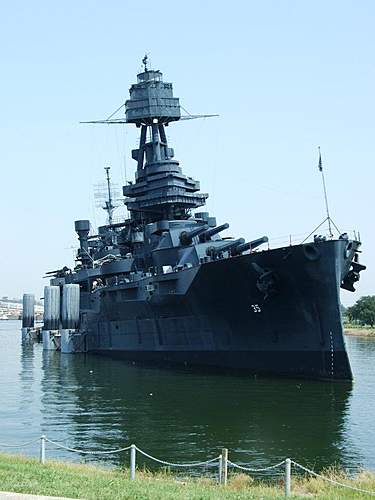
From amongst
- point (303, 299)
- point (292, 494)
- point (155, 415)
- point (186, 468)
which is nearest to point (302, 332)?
point (303, 299)

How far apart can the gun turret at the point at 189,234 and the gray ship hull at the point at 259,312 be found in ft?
9.76

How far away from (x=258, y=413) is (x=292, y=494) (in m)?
12.6

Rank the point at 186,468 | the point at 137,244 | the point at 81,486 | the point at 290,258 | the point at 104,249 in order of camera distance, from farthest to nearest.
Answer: the point at 104,249 < the point at 137,244 < the point at 290,258 < the point at 186,468 < the point at 81,486

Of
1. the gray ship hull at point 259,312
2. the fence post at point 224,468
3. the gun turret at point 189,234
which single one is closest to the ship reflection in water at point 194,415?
the gray ship hull at point 259,312

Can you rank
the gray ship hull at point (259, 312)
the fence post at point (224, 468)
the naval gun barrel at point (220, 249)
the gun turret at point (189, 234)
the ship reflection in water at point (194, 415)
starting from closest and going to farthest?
the fence post at point (224, 468) < the ship reflection in water at point (194, 415) < the gray ship hull at point (259, 312) < the naval gun barrel at point (220, 249) < the gun turret at point (189, 234)

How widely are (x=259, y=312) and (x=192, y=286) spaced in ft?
13.0

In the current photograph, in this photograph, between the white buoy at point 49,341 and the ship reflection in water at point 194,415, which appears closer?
the ship reflection in water at point 194,415

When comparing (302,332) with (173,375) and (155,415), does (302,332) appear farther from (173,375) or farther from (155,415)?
(155,415)

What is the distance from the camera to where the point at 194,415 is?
25.0m

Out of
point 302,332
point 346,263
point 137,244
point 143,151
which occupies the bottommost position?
point 302,332

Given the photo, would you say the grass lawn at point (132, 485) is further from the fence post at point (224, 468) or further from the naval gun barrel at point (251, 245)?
the naval gun barrel at point (251, 245)

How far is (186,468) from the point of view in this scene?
Answer: 1741 cm

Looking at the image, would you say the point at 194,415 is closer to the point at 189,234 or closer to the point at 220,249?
the point at 220,249

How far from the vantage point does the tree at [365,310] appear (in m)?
116
